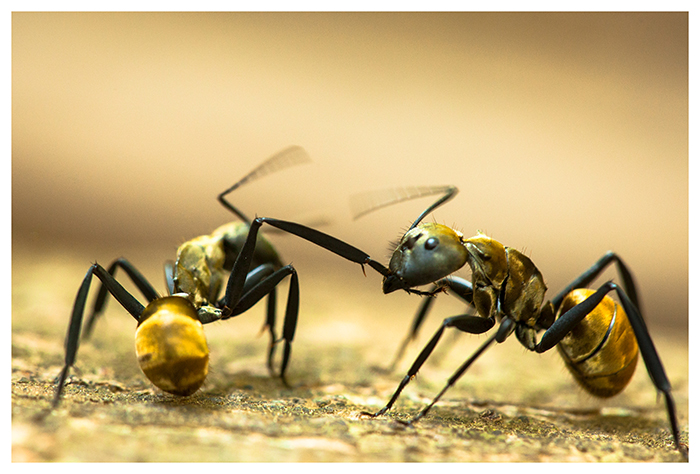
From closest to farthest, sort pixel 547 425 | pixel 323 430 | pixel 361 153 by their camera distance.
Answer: pixel 323 430
pixel 547 425
pixel 361 153

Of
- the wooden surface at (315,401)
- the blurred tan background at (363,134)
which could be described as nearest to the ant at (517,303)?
the wooden surface at (315,401)

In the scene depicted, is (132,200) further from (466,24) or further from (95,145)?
(466,24)

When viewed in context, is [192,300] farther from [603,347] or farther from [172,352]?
[603,347]

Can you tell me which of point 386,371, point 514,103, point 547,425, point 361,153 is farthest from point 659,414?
point 514,103

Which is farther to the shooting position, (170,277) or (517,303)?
(170,277)

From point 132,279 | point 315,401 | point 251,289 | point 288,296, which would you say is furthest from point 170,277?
point 315,401
